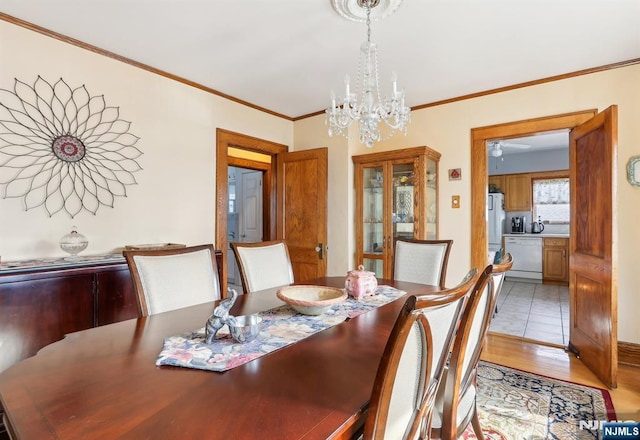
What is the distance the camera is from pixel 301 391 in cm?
83

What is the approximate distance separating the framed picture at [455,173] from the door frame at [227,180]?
6.60 ft

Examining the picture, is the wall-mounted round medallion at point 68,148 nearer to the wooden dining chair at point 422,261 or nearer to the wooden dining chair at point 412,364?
the wooden dining chair at point 422,261

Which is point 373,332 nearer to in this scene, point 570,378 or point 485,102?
point 570,378

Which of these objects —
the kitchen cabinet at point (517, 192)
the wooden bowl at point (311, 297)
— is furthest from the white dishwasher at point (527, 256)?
the wooden bowl at point (311, 297)

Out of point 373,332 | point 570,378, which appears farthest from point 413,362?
point 570,378

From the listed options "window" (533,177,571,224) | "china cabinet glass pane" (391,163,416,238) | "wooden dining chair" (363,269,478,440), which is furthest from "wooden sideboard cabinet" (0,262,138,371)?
"window" (533,177,571,224)

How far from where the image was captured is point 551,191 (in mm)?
6320

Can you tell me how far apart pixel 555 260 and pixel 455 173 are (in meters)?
3.83

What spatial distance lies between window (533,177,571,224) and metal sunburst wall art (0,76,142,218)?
697 cm

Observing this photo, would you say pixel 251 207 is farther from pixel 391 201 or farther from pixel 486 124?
pixel 486 124

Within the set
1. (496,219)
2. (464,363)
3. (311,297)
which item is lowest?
(464,363)

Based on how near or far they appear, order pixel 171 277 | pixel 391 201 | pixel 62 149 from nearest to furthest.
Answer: pixel 171 277
pixel 62 149
pixel 391 201

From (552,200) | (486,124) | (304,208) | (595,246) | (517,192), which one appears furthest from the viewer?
(517,192)

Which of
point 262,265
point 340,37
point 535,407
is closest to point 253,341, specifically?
point 262,265
